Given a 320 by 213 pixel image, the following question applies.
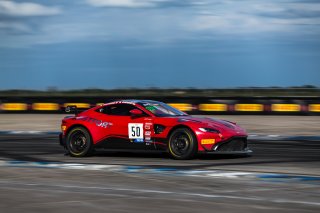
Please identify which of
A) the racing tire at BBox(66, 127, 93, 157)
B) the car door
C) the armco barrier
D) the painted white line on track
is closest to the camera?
the painted white line on track

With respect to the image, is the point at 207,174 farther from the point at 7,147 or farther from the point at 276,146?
the point at 7,147

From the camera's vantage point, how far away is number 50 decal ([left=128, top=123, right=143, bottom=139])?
11859 millimetres

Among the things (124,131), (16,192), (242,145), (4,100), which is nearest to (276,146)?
(242,145)

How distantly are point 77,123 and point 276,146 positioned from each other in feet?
15.7

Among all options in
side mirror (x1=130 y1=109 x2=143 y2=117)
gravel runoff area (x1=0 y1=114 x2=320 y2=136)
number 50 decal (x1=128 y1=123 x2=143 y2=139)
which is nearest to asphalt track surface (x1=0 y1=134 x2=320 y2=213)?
number 50 decal (x1=128 y1=123 x2=143 y2=139)

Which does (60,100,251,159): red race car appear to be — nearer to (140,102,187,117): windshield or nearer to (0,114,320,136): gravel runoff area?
(140,102,187,117): windshield

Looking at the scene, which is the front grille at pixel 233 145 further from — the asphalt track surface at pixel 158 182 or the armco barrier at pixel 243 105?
the armco barrier at pixel 243 105

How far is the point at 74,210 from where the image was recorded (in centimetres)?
654

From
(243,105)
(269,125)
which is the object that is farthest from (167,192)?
(243,105)

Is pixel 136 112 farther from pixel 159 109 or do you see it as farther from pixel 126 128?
pixel 159 109

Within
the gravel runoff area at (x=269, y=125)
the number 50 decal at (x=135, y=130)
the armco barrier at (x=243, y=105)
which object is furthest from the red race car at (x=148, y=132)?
the armco barrier at (x=243, y=105)

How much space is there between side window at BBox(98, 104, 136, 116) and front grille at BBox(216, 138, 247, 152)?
6.28 feet

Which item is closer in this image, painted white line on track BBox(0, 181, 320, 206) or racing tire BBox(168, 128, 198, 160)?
painted white line on track BBox(0, 181, 320, 206)

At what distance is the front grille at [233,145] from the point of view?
1135 cm
